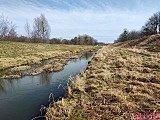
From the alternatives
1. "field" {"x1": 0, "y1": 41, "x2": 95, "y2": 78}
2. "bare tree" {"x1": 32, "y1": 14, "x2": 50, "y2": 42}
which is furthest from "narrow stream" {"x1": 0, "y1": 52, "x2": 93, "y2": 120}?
"bare tree" {"x1": 32, "y1": 14, "x2": 50, "y2": 42}

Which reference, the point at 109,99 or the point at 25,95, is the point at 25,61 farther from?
the point at 109,99

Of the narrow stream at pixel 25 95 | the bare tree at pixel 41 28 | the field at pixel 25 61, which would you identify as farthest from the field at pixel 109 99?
the bare tree at pixel 41 28

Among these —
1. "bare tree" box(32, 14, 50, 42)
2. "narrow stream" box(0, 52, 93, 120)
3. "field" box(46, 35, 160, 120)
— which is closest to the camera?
"field" box(46, 35, 160, 120)

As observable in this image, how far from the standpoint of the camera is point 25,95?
522 inches

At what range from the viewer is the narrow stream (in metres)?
10.2

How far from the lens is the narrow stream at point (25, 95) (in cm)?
1024

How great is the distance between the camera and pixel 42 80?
1762 cm

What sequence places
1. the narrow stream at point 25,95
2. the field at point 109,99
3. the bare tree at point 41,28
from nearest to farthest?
1. the field at point 109,99
2. the narrow stream at point 25,95
3. the bare tree at point 41,28

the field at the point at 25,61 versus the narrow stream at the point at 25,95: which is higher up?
the field at the point at 25,61

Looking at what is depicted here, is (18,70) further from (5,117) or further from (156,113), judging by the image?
(156,113)

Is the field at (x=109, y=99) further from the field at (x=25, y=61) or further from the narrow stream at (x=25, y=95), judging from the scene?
the field at (x=25, y=61)

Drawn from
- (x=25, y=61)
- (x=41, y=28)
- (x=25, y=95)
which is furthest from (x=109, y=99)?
(x=41, y=28)

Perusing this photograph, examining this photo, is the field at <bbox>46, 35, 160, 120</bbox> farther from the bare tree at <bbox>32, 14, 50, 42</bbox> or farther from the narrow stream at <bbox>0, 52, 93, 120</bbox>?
the bare tree at <bbox>32, 14, 50, 42</bbox>

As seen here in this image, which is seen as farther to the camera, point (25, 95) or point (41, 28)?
point (41, 28)
